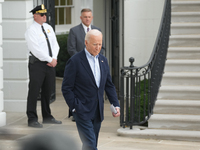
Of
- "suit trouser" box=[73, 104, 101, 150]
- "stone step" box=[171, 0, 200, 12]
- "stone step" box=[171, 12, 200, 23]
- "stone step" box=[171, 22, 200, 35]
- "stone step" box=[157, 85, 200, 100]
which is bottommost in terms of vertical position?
"stone step" box=[157, 85, 200, 100]

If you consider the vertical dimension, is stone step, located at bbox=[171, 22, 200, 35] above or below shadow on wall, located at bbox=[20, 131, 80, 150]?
above

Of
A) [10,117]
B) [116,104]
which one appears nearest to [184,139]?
[116,104]

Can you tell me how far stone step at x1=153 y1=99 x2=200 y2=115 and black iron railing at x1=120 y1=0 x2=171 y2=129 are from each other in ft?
0.42

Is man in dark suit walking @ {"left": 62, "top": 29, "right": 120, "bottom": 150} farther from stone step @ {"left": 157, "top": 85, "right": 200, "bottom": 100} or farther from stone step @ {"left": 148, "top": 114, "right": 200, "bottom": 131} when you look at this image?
stone step @ {"left": 157, "top": 85, "right": 200, "bottom": 100}

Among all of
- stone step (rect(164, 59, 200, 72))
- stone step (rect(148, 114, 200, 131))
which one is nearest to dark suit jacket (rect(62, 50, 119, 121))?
stone step (rect(148, 114, 200, 131))

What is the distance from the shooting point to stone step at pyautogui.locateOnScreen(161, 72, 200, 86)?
7374 millimetres

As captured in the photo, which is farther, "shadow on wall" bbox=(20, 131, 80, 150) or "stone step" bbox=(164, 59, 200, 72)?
"stone step" bbox=(164, 59, 200, 72)

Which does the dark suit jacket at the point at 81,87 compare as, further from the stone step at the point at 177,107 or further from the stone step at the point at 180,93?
the stone step at the point at 180,93

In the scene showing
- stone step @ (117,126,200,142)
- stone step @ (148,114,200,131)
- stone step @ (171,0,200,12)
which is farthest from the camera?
stone step @ (171,0,200,12)

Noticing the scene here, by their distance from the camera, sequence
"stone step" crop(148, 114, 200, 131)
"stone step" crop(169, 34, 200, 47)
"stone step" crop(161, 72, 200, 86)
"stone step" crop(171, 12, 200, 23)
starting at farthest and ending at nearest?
"stone step" crop(171, 12, 200, 23) < "stone step" crop(169, 34, 200, 47) < "stone step" crop(161, 72, 200, 86) < "stone step" crop(148, 114, 200, 131)

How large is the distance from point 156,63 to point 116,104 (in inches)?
115

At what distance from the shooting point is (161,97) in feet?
23.2

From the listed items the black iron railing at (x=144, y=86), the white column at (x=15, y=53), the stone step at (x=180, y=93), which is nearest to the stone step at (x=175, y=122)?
the black iron railing at (x=144, y=86)

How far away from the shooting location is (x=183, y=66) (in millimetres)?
7789
